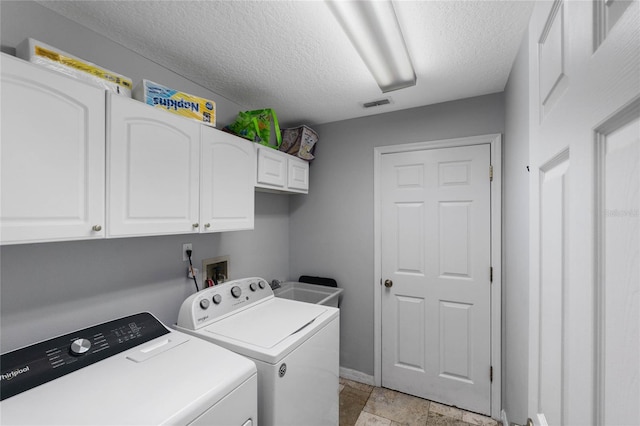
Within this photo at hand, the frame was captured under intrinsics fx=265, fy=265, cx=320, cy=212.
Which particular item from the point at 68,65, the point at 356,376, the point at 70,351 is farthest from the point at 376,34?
the point at 356,376

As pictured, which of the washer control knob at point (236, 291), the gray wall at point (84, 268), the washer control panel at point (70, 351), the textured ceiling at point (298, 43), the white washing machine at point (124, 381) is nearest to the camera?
the white washing machine at point (124, 381)

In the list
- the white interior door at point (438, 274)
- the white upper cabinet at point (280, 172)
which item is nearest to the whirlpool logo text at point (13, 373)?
the white upper cabinet at point (280, 172)

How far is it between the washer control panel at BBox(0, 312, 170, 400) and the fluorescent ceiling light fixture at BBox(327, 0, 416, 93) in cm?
169

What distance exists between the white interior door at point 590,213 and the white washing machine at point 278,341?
3.31 feet

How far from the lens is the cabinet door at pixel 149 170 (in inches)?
44.8

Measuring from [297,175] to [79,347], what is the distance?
1.80 metres

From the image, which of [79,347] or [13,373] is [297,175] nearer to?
[79,347]

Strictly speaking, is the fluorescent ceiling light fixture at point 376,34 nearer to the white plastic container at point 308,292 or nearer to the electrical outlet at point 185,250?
the electrical outlet at point 185,250

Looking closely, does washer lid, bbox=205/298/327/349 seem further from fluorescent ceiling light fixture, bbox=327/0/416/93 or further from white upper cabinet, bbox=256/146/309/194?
fluorescent ceiling light fixture, bbox=327/0/416/93

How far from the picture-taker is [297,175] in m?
2.44

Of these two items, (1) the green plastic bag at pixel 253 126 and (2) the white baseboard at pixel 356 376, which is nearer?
(1) the green plastic bag at pixel 253 126

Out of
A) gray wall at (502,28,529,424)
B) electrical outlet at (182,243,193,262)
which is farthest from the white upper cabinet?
gray wall at (502,28,529,424)

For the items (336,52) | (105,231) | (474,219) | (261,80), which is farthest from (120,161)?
(474,219)

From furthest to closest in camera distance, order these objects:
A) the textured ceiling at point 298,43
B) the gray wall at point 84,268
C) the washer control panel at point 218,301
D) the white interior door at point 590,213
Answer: the washer control panel at point 218,301 → the textured ceiling at point 298,43 → the gray wall at point 84,268 → the white interior door at point 590,213
